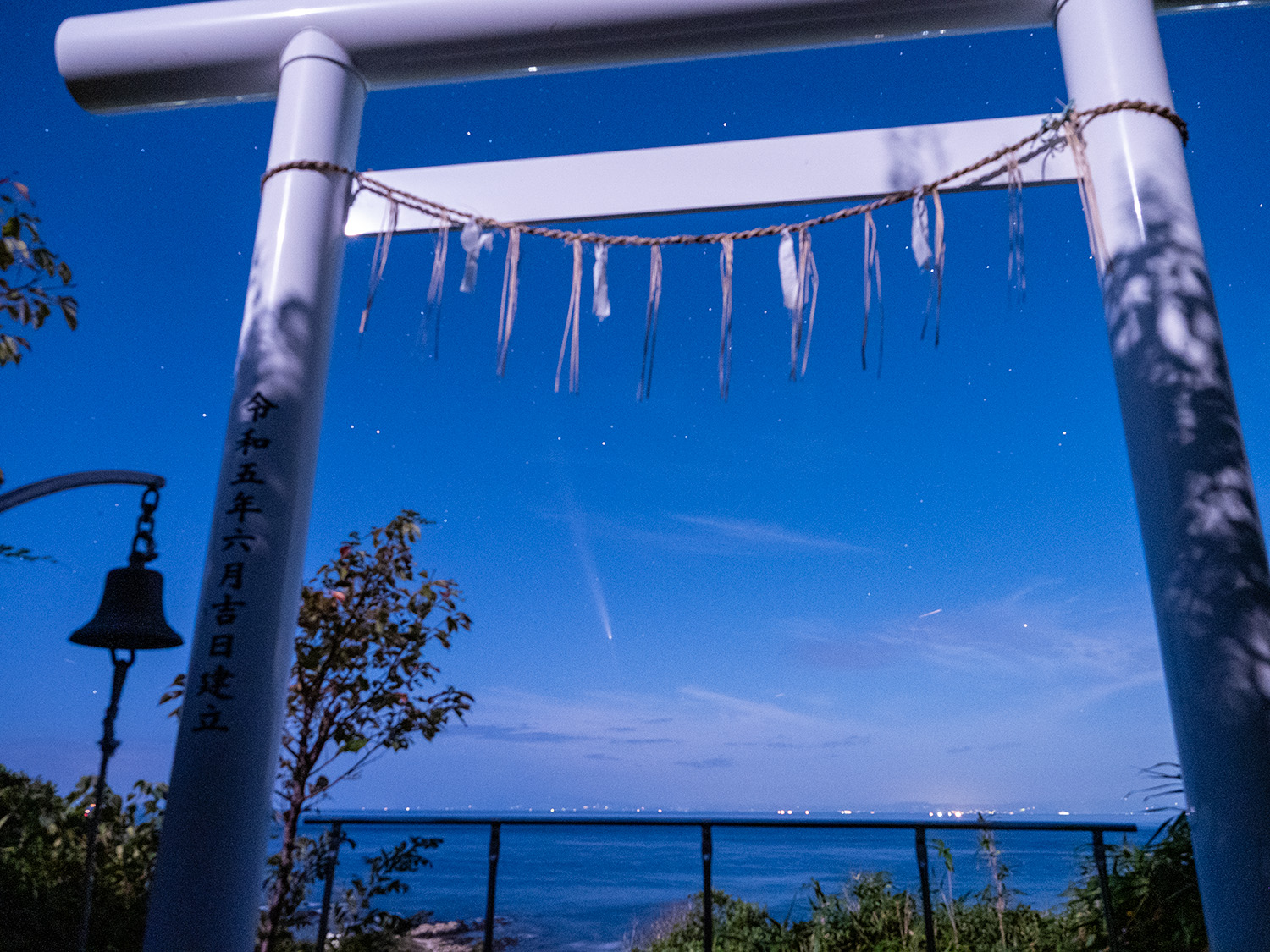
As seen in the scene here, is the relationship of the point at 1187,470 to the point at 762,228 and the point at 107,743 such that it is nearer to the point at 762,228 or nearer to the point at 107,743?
the point at 762,228

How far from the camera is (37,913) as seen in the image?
12.8 ft

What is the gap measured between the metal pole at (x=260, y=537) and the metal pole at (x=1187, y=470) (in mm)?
2104

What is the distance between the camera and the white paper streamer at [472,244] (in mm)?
2527

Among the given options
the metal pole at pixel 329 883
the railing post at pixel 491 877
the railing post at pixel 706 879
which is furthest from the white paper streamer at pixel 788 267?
the metal pole at pixel 329 883

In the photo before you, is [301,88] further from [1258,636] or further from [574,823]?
[1258,636]

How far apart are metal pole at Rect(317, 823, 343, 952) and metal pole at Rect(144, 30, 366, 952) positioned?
0.79 m

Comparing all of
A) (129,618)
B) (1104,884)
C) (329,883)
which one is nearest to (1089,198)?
(1104,884)

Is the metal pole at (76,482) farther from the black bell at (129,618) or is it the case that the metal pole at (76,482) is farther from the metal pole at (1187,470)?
the metal pole at (1187,470)

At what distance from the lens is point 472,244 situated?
99.6 inches

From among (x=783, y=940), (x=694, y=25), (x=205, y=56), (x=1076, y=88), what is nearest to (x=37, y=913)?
(x=783, y=940)

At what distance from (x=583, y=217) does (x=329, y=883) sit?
241cm

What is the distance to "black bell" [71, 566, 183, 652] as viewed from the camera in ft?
8.45

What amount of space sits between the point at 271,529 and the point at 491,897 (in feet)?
5.06

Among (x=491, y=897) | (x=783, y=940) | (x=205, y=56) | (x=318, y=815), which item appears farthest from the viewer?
(x=783, y=940)
